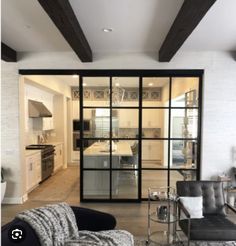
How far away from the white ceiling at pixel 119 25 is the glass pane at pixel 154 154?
171 cm

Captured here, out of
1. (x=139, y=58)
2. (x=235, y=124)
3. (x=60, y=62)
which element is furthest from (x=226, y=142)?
(x=60, y=62)

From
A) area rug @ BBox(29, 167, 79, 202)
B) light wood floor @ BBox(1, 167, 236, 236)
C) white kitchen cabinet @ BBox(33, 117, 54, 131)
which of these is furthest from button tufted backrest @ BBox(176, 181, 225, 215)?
white kitchen cabinet @ BBox(33, 117, 54, 131)

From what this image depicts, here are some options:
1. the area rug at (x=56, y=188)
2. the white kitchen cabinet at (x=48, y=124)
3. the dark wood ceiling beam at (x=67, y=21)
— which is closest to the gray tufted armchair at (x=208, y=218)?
the dark wood ceiling beam at (x=67, y=21)

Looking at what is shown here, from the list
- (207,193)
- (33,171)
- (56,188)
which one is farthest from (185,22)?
(56,188)

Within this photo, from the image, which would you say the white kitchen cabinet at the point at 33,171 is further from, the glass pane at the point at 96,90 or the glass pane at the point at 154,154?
the glass pane at the point at 154,154

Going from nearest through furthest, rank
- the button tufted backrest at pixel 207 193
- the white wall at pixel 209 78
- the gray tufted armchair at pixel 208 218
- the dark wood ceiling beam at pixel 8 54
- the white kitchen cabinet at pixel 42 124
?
→ the gray tufted armchair at pixel 208 218, the button tufted backrest at pixel 207 193, the dark wood ceiling beam at pixel 8 54, the white wall at pixel 209 78, the white kitchen cabinet at pixel 42 124

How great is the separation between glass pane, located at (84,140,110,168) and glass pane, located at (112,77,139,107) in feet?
2.67

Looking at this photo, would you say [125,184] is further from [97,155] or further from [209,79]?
[209,79]

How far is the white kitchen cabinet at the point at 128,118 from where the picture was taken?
4.41 meters

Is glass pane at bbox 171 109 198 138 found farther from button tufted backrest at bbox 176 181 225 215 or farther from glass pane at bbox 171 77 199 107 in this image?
button tufted backrest at bbox 176 181 225 215

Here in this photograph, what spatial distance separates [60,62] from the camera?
14.1ft

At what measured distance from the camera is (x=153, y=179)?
14.8ft

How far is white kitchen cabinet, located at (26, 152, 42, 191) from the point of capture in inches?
189

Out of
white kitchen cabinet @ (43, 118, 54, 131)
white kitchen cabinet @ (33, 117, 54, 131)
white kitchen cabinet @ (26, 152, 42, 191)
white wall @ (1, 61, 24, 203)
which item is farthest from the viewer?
white kitchen cabinet @ (43, 118, 54, 131)
